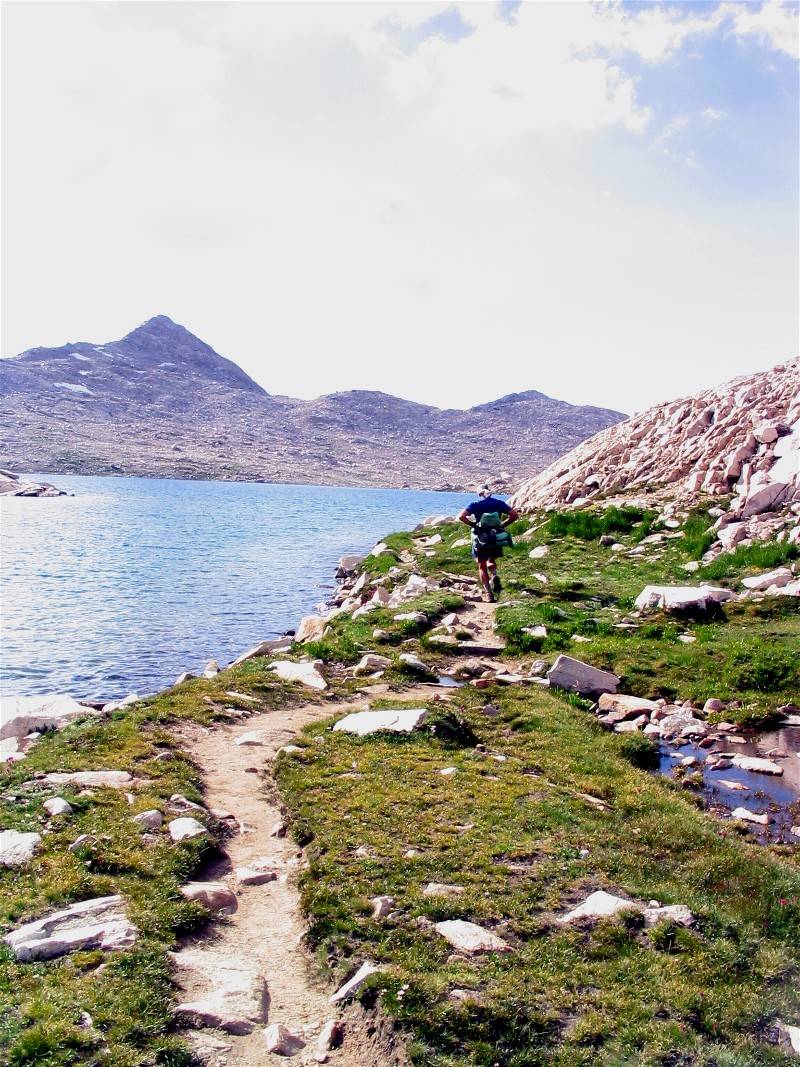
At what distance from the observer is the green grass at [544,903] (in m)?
5.66

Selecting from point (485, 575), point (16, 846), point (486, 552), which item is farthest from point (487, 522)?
point (16, 846)

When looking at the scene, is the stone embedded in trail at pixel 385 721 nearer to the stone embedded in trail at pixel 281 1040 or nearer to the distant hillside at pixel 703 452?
the stone embedded in trail at pixel 281 1040

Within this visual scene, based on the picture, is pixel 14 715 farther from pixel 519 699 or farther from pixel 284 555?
pixel 284 555

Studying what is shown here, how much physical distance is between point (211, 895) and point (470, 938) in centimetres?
294

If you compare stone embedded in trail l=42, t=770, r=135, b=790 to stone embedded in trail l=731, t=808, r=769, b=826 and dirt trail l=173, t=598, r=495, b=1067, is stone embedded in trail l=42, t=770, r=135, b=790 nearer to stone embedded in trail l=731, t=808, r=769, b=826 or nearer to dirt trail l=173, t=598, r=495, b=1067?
dirt trail l=173, t=598, r=495, b=1067

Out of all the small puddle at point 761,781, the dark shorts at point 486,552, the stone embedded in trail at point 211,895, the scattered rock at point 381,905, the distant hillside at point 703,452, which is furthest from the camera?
the distant hillside at point 703,452

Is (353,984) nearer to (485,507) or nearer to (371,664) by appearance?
A: (371,664)


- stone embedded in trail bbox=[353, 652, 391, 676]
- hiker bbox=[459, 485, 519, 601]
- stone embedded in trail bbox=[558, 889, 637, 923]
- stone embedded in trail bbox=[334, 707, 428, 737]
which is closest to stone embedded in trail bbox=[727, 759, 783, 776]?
stone embedded in trail bbox=[334, 707, 428, 737]

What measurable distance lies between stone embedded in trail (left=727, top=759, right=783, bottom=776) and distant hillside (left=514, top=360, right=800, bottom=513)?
1690 centimetres

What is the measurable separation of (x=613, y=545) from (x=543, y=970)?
80.0ft

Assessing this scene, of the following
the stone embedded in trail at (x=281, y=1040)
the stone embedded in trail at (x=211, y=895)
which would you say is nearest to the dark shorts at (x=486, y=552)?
the stone embedded in trail at (x=211, y=895)

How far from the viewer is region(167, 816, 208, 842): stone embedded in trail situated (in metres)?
8.71

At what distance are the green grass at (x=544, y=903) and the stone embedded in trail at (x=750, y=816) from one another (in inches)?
32.8

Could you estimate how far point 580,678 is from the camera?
15445 mm
